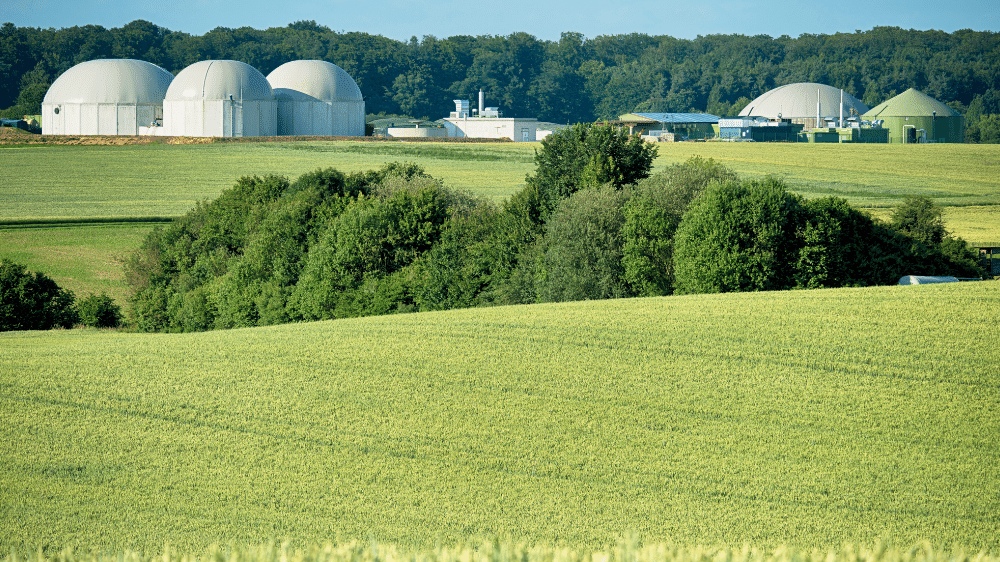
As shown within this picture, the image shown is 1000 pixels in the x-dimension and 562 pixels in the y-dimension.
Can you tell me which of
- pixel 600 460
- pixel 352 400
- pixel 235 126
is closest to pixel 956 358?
pixel 600 460

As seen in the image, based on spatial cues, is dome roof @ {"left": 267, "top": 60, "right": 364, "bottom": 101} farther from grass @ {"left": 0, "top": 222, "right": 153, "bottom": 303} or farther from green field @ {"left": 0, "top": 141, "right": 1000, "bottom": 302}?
grass @ {"left": 0, "top": 222, "right": 153, "bottom": 303}

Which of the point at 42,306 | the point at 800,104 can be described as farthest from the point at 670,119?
the point at 42,306

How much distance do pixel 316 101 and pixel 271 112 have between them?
17.2ft

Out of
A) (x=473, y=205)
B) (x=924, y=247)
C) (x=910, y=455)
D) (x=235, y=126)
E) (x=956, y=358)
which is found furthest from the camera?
(x=235, y=126)

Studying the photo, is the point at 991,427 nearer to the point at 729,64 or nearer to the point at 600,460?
the point at 600,460

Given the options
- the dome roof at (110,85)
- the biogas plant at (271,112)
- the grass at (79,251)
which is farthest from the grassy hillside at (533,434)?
the dome roof at (110,85)

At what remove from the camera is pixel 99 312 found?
39.3 metres

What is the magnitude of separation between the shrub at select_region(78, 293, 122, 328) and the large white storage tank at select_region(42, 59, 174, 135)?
52624mm

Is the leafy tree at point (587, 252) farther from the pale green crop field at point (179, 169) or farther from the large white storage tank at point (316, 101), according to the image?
the large white storage tank at point (316, 101)

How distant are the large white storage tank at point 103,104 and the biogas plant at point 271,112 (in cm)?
10

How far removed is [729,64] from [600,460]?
519ft

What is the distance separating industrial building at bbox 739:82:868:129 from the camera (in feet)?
391

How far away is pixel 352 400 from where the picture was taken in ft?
51.9

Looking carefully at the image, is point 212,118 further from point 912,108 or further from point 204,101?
point 912,108
